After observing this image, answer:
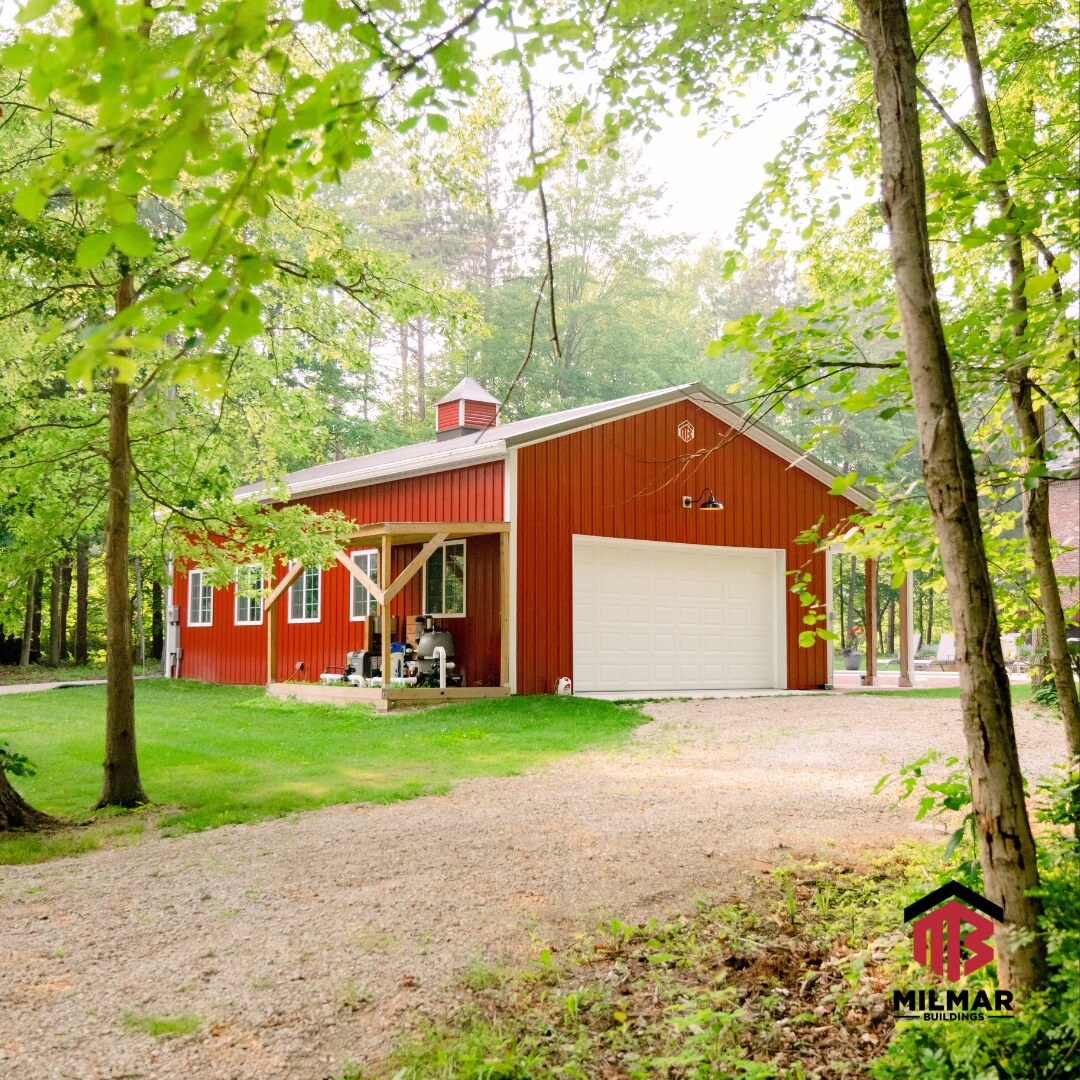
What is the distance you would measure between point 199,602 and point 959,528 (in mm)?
17985

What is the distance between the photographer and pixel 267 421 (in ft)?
25.7

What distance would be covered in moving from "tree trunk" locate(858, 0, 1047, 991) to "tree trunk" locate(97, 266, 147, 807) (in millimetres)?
5291

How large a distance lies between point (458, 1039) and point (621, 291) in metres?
31.2

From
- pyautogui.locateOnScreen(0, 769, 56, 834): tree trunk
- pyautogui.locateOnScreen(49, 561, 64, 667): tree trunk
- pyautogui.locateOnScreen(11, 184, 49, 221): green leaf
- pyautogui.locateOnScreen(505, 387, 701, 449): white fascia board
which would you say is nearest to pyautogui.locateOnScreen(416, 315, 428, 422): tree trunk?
pyautogui.locateOnScreen(49, 561, 64, 667): tree trunk

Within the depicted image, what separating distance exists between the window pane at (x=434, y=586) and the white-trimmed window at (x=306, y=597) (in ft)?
7.42

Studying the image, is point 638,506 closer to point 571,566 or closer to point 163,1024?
point 571,566

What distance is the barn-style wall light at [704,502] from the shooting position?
14.0 metres

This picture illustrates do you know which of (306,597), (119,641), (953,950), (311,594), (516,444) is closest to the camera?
(953,950)

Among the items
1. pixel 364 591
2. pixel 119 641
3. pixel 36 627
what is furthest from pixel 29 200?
pixel 36 627

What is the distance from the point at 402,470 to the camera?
14.4m

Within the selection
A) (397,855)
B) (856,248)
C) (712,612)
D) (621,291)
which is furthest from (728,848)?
(621,291)

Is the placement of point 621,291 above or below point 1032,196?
above

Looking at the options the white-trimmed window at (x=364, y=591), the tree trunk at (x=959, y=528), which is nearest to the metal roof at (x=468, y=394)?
the white-trimmed window at (x=364, y=591)

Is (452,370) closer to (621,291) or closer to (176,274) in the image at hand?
(621,291)
